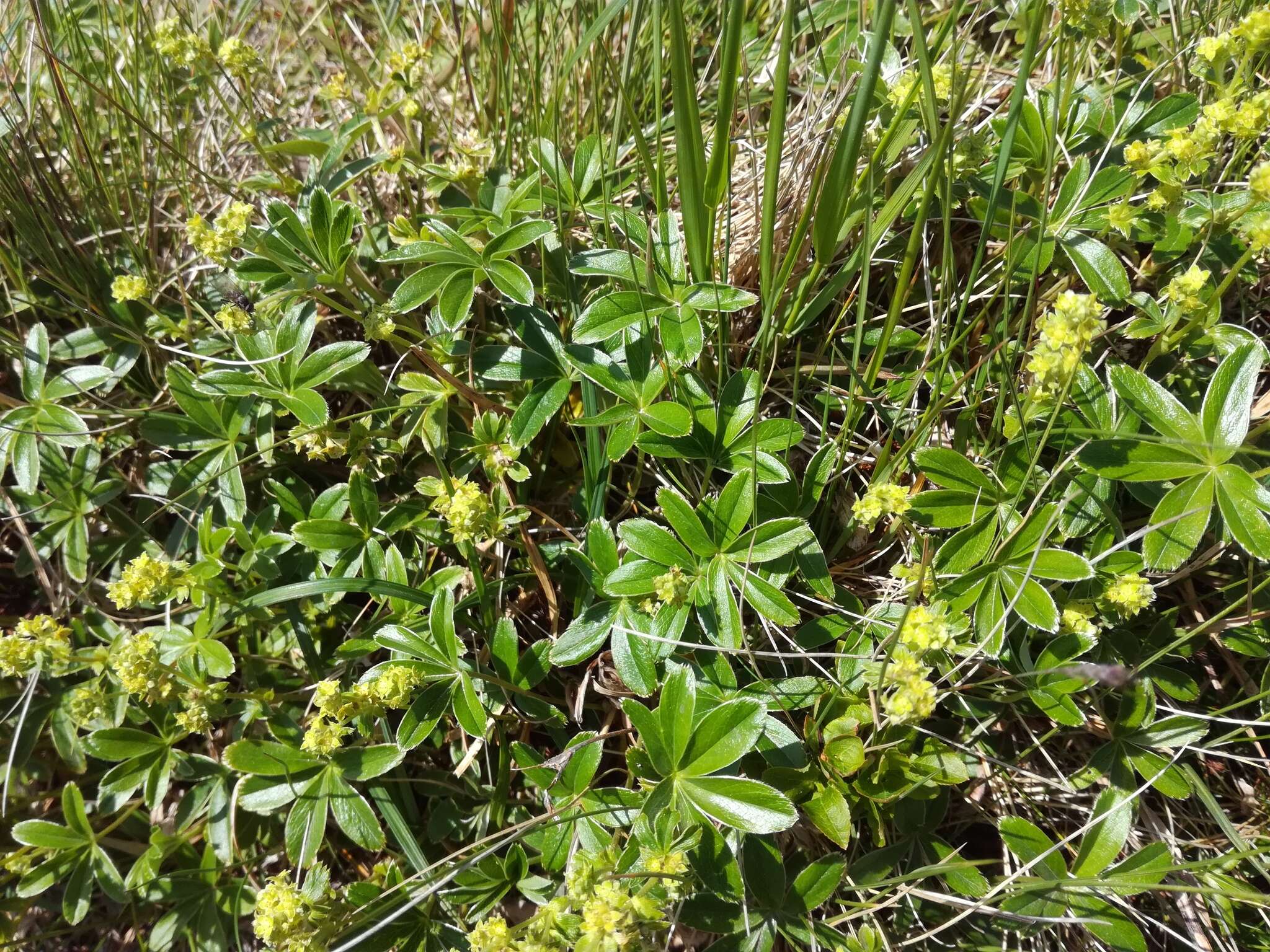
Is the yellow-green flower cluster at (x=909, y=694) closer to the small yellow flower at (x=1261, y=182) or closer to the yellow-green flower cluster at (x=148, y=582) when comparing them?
the small yellow flower at (x=1261, y=182)

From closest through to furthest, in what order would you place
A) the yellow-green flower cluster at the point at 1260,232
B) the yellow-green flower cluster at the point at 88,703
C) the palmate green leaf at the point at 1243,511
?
the yellow-green flower cluster at the point at 1260,232, the palmate green leaf at the point at 1243,511, the yellow-green flower cluster at the point at 88,703

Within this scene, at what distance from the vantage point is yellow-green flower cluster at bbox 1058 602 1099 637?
5.58 feet

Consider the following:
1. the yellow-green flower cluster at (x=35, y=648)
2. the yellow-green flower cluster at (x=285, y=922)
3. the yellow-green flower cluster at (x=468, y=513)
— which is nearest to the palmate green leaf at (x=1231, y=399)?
the yellow-green flower cluster at (x=468, y=513)

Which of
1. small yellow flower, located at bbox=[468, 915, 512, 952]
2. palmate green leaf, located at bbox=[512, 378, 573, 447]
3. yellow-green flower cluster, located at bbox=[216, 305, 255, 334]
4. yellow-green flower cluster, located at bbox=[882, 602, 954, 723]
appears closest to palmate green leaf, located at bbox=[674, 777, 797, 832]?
yellow-green flower cluster, located at bbox=[882, 602, 954, 723]

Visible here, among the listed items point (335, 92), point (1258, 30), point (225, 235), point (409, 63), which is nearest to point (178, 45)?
point (335, 92)

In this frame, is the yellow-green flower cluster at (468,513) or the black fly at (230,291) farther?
the black fly at (230,291)

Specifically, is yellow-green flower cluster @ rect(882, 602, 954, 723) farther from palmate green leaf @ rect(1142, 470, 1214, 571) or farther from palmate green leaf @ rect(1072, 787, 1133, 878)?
palmate green leaf @ rect(1072, 787, 1133, 878)

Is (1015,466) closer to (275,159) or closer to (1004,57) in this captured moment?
(1004,57)

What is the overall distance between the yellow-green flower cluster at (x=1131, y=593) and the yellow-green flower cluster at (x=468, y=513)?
130 cm

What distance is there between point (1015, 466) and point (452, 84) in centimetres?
233

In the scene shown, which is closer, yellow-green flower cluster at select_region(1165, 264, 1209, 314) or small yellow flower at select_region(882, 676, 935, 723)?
small yellow flower at select_region(882, 676, 935, 723)

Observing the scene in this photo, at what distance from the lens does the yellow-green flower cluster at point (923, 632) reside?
1.46 metres

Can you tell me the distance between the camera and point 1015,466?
6.04ft

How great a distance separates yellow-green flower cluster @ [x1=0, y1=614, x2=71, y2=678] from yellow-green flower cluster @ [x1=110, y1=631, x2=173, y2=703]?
180mm
